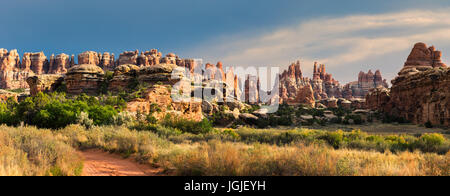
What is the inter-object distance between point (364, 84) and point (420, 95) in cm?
11703

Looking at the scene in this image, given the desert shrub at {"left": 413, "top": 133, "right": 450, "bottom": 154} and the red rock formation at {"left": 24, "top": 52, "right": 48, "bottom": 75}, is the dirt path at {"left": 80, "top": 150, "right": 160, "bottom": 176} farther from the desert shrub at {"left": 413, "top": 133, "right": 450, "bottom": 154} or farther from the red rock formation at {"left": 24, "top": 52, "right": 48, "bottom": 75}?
the red rock formation at {"left": 24, "top": 52, "right": 48, "bottom": 75}

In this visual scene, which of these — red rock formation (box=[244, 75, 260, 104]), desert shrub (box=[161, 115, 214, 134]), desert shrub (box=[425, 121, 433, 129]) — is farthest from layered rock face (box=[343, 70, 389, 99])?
desert shrub (box=[161, 115, 214, 134])

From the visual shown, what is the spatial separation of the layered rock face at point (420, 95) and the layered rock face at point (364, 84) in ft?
253

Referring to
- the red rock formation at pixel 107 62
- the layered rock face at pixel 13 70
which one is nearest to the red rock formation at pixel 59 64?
the layered rock face at pixel 13 70

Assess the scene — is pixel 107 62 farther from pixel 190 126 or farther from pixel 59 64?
pixel 190 126

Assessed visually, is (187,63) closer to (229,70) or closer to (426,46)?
(229,70)

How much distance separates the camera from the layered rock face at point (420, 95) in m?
35.2

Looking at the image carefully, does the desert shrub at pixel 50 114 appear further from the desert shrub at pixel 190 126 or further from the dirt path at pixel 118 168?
the dirt path at pixel 118 168

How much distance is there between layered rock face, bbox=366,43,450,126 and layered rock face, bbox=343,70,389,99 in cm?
7722

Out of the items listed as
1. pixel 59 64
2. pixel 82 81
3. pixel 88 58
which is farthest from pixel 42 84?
pixel 59 64
